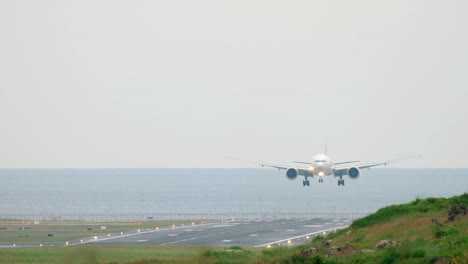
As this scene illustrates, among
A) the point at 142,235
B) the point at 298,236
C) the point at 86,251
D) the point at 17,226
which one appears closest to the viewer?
the point at 86,251

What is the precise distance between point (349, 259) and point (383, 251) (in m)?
1.69

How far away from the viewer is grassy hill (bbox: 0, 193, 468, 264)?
38125 mm

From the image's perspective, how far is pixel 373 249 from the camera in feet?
145

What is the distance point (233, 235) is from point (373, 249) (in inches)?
1998

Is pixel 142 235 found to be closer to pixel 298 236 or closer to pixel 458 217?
pixel 298 236

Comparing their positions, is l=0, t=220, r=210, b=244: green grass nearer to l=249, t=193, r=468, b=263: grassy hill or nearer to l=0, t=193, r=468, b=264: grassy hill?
l=0, t=193, r=468, b=264: grassy hill

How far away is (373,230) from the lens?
52594 mm

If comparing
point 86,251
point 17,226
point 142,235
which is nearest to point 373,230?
point 86,251

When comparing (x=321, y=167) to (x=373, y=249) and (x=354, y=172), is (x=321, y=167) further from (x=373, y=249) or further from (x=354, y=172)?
(x=373, y=249)

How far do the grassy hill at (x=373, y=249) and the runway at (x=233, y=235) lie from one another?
833 inches

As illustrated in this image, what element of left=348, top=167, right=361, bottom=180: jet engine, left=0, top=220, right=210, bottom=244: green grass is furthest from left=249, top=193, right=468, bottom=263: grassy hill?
left=348, top=167, right=361, bottom=180: jet engine

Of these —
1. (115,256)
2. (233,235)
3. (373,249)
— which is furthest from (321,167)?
(373,249)

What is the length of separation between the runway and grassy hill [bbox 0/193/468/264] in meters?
21.2

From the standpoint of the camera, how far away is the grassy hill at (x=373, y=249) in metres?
38.1
